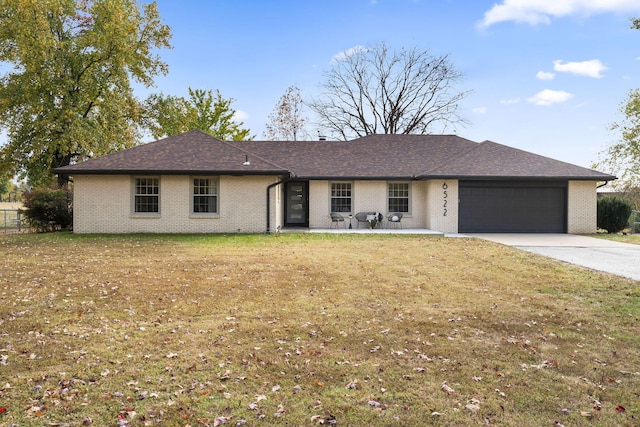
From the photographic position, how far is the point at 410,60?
3753 centimetres

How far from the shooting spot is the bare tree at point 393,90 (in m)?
37.4

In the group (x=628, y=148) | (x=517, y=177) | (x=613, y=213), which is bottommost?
(x=613, y=213)

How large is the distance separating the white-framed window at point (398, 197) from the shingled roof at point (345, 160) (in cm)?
68

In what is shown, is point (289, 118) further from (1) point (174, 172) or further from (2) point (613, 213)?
(2) point (613, 213)

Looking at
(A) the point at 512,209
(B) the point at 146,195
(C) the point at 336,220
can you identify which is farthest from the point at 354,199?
(B) the point at 146,195

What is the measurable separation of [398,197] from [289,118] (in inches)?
836

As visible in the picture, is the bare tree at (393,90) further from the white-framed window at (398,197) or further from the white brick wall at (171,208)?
the white brick wall at (171,208)

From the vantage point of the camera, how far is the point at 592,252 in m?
12.4

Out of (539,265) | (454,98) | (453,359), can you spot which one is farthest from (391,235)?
(454,98)

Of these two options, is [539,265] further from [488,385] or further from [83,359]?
[83,359]

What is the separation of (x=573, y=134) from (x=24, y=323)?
30.6 metres

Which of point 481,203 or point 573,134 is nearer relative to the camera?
point 481,203

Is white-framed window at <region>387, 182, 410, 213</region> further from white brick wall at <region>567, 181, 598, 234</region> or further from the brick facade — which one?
white brick wall at <region>567, 181, 598, 234</region>

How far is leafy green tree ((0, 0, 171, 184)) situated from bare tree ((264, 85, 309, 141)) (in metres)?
13.9
